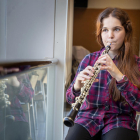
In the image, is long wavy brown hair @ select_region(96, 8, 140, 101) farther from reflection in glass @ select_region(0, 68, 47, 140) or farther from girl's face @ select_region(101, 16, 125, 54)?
reflection in glass @ select_region(0, 68, 47, 140)

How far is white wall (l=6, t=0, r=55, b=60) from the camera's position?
1.12 metres

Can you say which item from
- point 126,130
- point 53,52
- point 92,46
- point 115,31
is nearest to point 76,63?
point 92,46

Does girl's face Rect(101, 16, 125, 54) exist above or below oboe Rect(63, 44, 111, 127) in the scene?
above

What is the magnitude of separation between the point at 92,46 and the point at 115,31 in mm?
1720

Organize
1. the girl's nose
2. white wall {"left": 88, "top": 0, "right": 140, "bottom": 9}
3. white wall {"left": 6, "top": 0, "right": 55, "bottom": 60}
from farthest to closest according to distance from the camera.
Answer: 1. white wall {"left": 88, "top": 0, "right": 140, "bottom": 9}
2. white wall {"left": 6, "top": 0, "right": 55, "bottom": 60}
3. the girl's nose

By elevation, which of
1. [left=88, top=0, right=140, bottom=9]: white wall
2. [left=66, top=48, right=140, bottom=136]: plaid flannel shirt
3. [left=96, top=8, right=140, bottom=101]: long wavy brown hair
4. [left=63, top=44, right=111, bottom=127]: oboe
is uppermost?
[left=88, top=0, right=140, bottom=9]: white wall

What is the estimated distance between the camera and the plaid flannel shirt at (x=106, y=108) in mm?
873

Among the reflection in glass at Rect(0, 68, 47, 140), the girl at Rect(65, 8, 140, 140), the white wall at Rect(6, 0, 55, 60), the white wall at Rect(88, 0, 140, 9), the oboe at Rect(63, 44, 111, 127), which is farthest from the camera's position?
the white wall at Rect(88, 0, 140, 9)

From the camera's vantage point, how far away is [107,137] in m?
0.83

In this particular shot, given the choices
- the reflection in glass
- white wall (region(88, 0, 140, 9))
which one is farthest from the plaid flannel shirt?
white wall (region(88, 0, 140, 9))

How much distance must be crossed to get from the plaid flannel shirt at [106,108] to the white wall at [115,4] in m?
1.89

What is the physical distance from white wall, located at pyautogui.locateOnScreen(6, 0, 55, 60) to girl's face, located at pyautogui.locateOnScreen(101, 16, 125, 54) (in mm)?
361

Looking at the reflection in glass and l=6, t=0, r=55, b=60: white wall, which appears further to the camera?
Result: l=6, t=0, r=55, b=60: white wall

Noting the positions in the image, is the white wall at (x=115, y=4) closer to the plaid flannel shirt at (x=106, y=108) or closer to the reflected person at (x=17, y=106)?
the plaid flannel shirt at (x=106, y=108)
